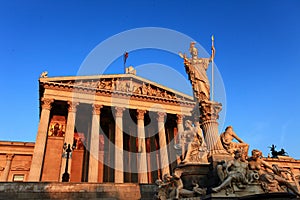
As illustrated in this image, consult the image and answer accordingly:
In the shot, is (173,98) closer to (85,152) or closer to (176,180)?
(85,152)

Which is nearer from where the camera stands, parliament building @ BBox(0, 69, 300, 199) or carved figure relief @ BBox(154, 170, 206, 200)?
carved figure relief @ BBox(154, 170, 206, 200)

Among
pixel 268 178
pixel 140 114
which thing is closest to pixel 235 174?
pixel 268 178

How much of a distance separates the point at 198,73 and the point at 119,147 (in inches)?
671

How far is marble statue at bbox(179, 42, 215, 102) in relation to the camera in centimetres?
927

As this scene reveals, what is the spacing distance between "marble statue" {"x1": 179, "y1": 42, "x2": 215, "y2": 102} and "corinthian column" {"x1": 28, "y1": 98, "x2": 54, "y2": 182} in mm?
16942

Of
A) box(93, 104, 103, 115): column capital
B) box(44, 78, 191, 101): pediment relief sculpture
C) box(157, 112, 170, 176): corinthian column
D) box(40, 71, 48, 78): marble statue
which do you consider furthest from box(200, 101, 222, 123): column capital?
box(40, 71, 48, 78): marble statue

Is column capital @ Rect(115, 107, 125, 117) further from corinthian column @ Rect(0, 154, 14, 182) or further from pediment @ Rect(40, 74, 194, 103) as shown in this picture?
corinthian column @ Rect(0, 154, 14, 182)

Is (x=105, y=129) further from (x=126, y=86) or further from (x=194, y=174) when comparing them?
(x=194, y=174)

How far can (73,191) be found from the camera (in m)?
12.6

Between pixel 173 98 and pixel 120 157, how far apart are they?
31.7 feet

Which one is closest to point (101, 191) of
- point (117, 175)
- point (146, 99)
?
point (117, 175)

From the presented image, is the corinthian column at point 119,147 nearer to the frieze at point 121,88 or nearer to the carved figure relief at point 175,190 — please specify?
the frieze at point 121,88

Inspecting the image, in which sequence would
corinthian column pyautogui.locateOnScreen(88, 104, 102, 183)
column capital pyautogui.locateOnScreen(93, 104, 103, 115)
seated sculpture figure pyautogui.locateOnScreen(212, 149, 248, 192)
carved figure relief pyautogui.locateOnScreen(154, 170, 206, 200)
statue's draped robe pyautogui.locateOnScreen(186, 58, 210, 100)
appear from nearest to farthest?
seated sculpture figure pyautogui.locateOnScreen(212, 149, 248, 192) → carved figure relief pyautogui.locateOnScreen(154, 170, 206, 200) → statue's draped robe pyautogui.locateOnScreen(186, 58, 210, 100) → corinthian column pyautogui.locateOnScreen(88, 104, 102, 183) → column capital pyautogui.locateOnScreen(93, 104, 103, 115)

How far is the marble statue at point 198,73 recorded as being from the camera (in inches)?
365
